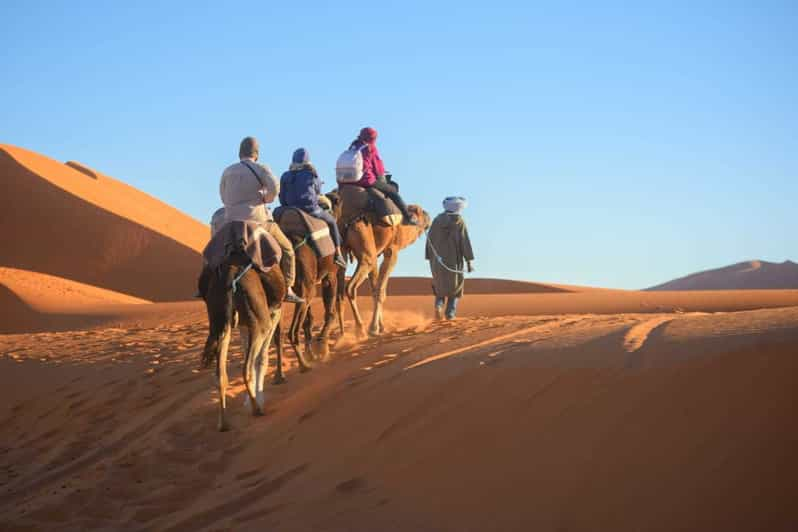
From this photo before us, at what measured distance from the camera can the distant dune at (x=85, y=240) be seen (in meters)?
43.4

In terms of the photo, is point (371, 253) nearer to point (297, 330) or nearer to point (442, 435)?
point (297, 330)

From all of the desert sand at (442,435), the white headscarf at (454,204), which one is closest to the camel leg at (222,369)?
the desert sand at (442,435)

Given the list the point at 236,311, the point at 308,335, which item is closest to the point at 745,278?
the point at 308,335

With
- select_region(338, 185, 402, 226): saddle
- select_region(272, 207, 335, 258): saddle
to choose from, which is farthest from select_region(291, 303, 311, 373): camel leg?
select_region(338, 185, 402, 226): saddle

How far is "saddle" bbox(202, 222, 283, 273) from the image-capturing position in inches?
439

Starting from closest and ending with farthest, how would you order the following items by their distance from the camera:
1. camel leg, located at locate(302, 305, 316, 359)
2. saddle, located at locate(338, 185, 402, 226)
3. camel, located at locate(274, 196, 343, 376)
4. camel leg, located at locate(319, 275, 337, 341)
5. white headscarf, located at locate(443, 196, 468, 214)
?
camel, located at locate(274, 196, 343, 376), camel leg, located at locate(302, 305, 316, 359), camel leg, located at locate(319, 275, 337, 341), saddle, located at locate(338, 185, 402, 226), white headscarf, located at locate(443, 196, 468, 214)

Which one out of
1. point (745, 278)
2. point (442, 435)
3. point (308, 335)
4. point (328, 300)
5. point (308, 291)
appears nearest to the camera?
point (442, 435)

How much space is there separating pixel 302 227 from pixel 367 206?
2.65 metres

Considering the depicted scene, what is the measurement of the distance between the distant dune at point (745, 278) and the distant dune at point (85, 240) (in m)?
46.9

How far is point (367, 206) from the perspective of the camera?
51.7ft

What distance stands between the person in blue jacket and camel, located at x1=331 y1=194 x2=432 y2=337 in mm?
1774

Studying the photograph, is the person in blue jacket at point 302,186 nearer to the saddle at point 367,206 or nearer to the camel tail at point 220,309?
the saddle at point 367,206

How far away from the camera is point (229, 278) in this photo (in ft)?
36.2

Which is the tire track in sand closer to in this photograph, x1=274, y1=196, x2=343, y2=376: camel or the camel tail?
the camel tail
